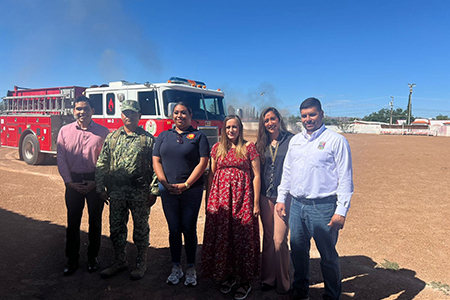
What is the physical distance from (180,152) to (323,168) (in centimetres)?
136

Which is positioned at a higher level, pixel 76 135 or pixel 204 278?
pixel 76 135

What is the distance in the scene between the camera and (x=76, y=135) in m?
3.36

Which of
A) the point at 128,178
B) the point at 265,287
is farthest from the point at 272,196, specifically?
the point at 128,178

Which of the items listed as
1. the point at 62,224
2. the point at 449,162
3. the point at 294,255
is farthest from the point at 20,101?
the point at 449,162

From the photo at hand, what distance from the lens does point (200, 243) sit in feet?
14.6

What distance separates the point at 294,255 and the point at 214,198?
0.93 m

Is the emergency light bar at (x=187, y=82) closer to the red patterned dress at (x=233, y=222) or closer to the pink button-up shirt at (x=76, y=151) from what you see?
the pink button-up shirt at (x=76, y=151)

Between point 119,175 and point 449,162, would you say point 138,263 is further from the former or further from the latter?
point 449,162

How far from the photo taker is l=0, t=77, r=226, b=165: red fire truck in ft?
24.9

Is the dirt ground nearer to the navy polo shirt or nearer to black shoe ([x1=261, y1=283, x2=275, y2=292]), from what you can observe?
black shoe ([x1=261, y1=283, x2=275, y2=292])

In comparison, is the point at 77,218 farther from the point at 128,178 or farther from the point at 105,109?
the point at 105,109

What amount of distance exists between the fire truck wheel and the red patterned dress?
9.91 m

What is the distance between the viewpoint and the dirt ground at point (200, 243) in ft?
10.2

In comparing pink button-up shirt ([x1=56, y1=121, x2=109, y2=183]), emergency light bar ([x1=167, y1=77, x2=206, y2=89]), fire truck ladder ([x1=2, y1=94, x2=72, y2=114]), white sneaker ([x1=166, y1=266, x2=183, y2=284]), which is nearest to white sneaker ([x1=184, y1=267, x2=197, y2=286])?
white sneaker ([x1=166, y1=266, x2=183, y2=284])
